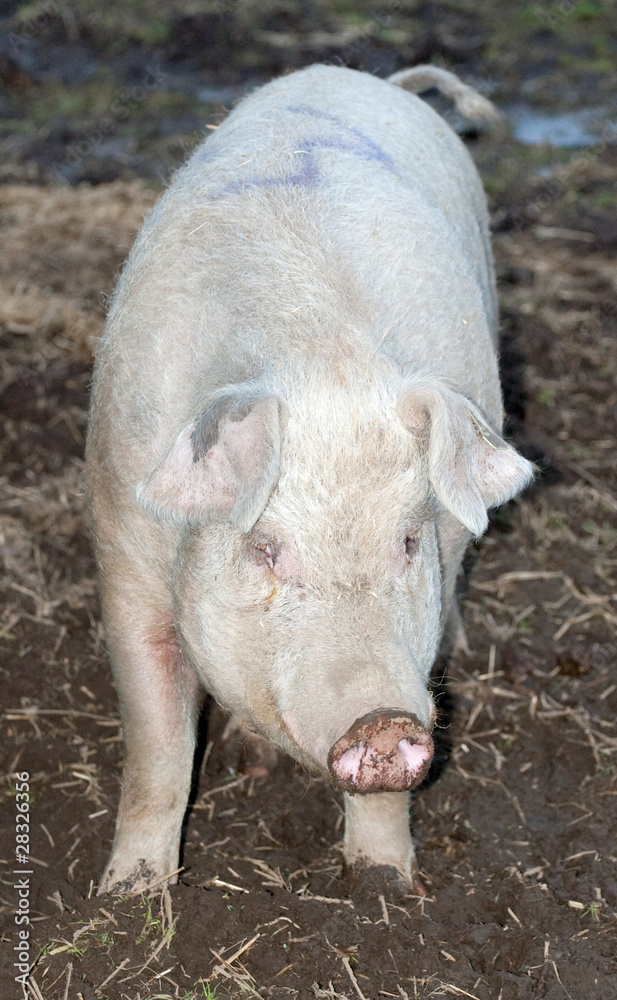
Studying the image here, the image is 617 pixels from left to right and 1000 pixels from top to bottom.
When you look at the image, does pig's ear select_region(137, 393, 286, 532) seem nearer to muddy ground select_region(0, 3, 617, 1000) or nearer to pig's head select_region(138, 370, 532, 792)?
pig's head select_region(138, 370, 532, 792)

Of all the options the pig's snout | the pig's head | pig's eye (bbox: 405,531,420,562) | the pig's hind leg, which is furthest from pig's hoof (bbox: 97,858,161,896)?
pig's eye (bbox: 405,531,420,562)

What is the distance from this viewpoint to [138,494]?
2988 mm

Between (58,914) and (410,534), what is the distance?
5.34 feet

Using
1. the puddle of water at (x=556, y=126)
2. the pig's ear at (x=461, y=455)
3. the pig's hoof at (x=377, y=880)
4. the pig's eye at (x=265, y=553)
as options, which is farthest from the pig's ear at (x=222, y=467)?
the puddle of water at (x=556, y=126)

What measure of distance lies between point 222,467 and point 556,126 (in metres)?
8.57

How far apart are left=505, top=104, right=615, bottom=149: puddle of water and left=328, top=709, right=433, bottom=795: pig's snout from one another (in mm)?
8203

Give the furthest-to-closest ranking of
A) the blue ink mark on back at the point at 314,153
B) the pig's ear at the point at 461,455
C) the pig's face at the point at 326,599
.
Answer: the blue ink mark on back at the point at 314,153, the pig's ear at the point at 461,455, the pig's face at the point at 326,599

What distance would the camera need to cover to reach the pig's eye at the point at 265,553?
296cm

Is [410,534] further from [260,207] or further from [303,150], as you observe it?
[303,150]

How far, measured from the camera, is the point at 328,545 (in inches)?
113

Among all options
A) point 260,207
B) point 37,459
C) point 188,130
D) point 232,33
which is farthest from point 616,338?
point 232,33

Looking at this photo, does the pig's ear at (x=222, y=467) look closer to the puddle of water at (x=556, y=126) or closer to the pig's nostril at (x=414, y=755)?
the pig's nostril at (x=414, y=755)

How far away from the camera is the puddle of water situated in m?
10.1

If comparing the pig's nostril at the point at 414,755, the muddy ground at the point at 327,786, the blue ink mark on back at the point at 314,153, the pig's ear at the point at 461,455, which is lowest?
the muddy ground at the point at 327,786
